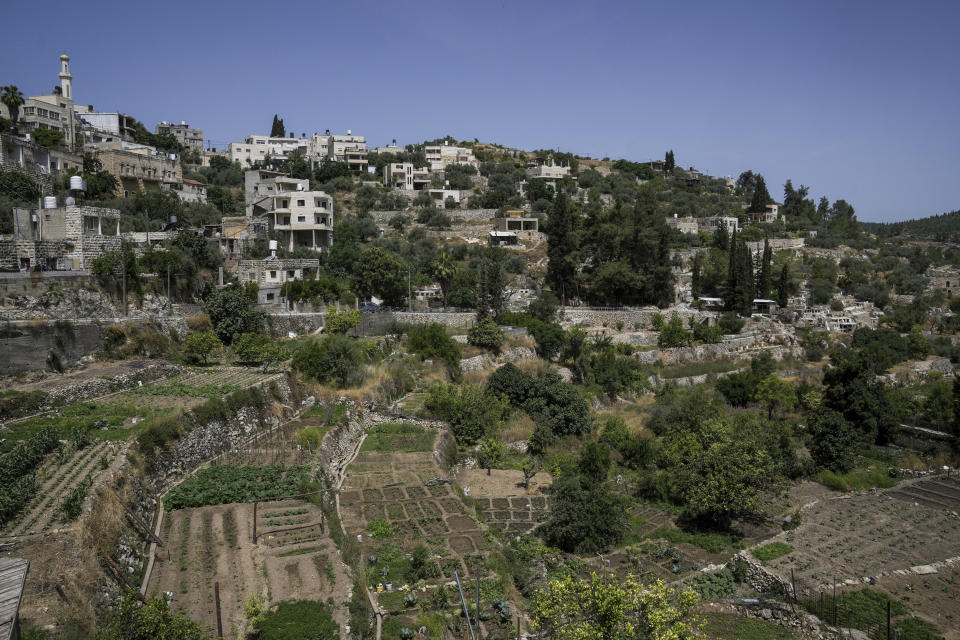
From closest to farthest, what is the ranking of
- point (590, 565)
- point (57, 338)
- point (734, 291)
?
point (590, 565) → point (57, 338) → point (734, 291)

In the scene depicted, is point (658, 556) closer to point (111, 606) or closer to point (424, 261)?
point (111, 606)

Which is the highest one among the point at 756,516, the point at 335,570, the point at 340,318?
the point at 340,318

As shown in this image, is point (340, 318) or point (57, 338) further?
point (340, 318)

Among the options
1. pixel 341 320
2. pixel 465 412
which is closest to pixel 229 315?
pixel 341 320

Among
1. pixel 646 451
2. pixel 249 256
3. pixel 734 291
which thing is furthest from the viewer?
pixel 734 291

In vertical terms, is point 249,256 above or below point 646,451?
above

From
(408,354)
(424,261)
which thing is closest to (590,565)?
(408,354)

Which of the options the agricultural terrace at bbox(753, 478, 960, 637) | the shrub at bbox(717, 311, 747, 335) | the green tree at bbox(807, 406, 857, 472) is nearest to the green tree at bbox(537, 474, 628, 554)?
the agricultural terrace at bbox(753, 478, 960, 637)

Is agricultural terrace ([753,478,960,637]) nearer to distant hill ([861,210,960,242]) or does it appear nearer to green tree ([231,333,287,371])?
green tree ([231,333,287,371])
